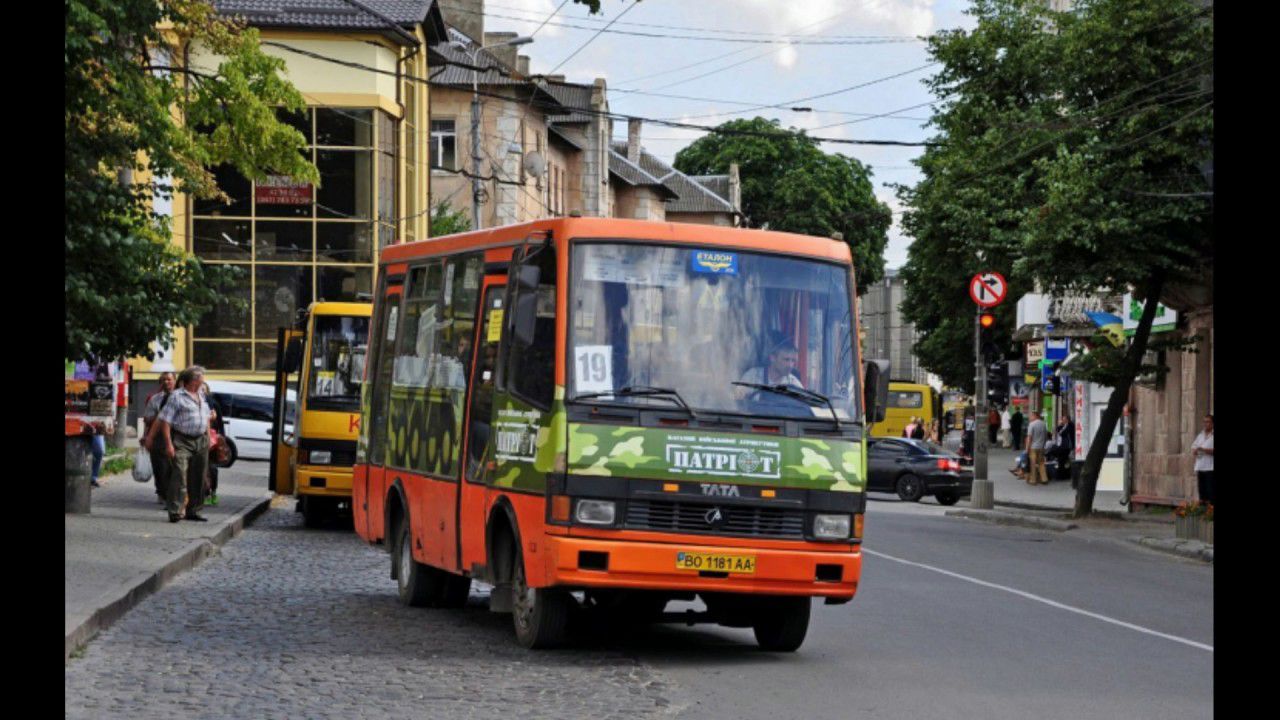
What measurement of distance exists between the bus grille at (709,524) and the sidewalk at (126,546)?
11.8ft

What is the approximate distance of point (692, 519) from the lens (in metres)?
13.1

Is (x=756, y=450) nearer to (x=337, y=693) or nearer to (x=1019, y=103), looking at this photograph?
(x=337, y=693)

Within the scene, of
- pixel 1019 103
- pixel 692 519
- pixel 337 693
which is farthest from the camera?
pixel 1019 103

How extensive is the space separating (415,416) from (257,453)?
3650cm

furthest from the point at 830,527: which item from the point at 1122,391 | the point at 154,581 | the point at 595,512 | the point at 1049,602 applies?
the point at 1122,391

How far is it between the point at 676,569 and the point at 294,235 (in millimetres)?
43648

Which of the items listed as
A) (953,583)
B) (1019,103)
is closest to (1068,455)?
(1019,103)

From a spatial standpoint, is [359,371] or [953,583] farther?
[359,371]

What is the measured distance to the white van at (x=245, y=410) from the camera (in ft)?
166

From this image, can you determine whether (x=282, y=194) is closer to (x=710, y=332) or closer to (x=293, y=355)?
(x=293, y=355)

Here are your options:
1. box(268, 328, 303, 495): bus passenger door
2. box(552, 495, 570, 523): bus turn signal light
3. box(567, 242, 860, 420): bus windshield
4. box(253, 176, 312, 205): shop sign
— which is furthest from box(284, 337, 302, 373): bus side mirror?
box(253, 176, 312, 205): shop sign

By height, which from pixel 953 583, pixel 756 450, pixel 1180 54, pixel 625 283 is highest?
pixel 1180 54

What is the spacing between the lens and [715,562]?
13.0m
